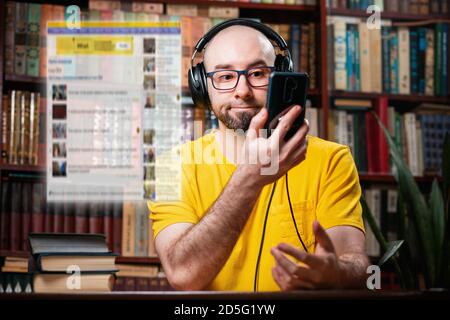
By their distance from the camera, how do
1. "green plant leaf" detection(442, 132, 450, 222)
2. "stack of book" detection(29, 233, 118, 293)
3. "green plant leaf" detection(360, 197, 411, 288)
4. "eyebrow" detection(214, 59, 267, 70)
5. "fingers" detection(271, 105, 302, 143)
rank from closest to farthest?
"fingers" detection(271, 105, 302, 143) < "stack of book" detection(29, 233, 118, 293) < "eyebrow" detection(214, 59, 267, 70) < "green plant leaf" detection(360, 197, 411, 288) < "green plant leaf" detection(442, 132, 450, 222)

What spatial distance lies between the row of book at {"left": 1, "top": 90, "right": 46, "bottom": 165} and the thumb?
1.46 meters

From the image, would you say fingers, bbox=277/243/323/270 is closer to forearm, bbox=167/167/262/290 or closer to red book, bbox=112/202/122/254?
forearm, bbox=167/167/262/290

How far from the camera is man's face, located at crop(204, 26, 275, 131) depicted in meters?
1.22

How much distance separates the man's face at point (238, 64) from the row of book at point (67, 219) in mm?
925

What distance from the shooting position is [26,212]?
2.08 m

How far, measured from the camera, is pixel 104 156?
6.90 feet

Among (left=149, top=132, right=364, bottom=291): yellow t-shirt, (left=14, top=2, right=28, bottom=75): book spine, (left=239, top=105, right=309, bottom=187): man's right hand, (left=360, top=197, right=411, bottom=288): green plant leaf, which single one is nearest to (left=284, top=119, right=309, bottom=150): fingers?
(left=239, top=105, right=309, bottom=187): man's right hand

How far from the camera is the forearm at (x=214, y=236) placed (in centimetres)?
99

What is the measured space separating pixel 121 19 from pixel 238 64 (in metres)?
1.03

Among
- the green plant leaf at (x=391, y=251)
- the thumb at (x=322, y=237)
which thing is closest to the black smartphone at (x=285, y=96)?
the thumb at (x=322, y=237)

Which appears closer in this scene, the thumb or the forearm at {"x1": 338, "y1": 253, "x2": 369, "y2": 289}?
the thumb

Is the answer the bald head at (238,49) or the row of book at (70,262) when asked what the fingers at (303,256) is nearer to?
the row of book at (70,262)
